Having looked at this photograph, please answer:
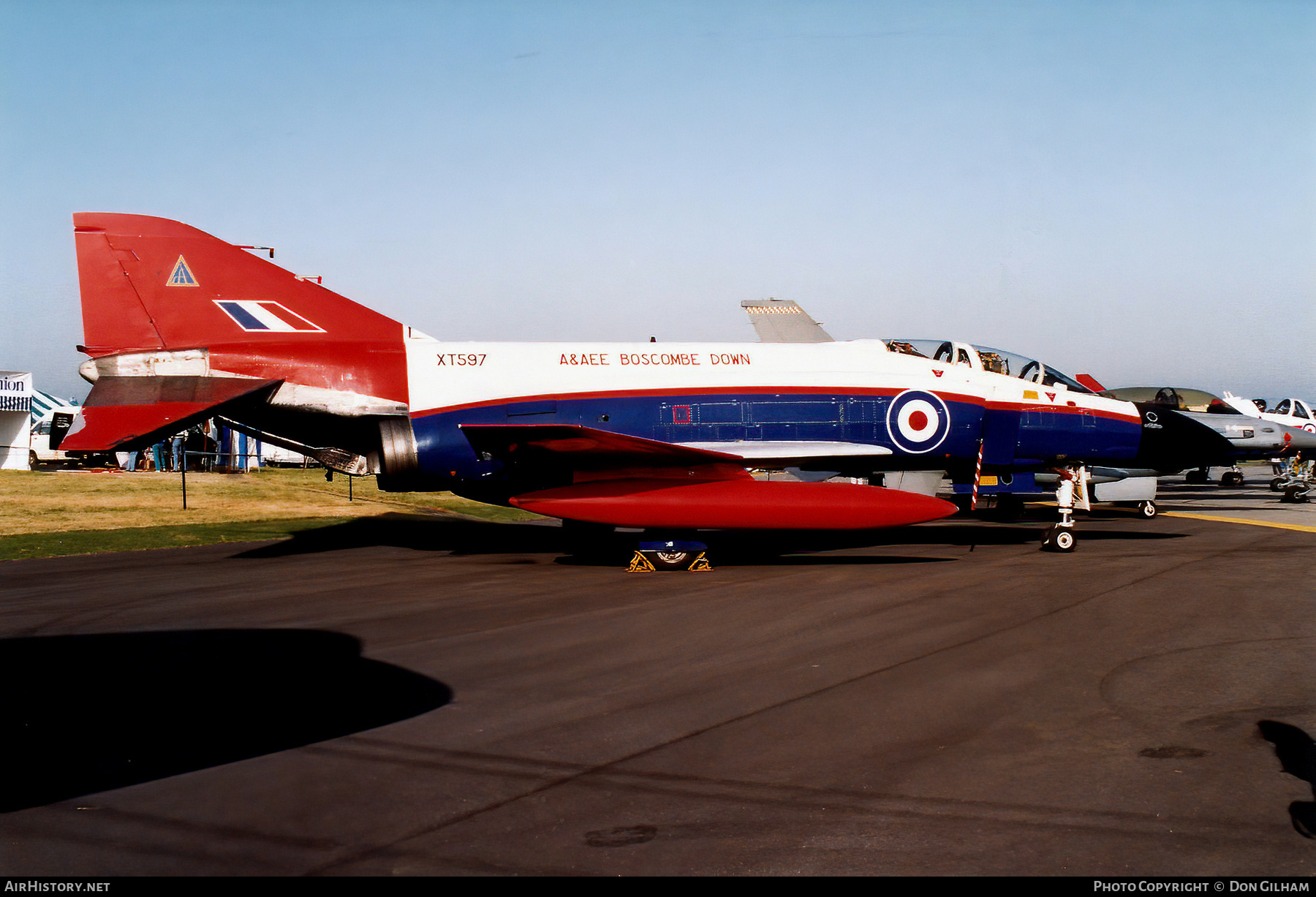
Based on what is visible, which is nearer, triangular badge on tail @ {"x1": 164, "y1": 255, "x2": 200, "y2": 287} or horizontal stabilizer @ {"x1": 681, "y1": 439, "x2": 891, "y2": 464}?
horizontal stabilizer @ {"x1": 681, "y1": 439, "x2": 891, "y2": 464}

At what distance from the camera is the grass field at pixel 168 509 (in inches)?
675

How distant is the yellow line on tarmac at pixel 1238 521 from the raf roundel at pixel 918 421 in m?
8.21

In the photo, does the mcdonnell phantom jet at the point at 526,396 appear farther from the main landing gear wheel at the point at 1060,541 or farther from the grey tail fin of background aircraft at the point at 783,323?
the grey tail fin of background aircraft at the point at 783,323

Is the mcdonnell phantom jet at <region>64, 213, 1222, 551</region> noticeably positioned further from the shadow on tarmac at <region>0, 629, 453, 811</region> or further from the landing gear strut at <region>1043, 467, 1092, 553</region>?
the shadow on tarmac at <region>0, 629, 453, 811</region>

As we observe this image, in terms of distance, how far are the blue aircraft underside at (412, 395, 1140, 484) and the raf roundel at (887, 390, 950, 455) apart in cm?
7

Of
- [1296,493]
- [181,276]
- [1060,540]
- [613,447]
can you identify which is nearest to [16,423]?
[181,276]

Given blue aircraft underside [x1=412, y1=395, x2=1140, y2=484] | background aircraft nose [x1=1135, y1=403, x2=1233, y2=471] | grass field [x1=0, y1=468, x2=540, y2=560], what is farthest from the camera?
grass field [x1=0, y1=468, x2=540, y2=560]

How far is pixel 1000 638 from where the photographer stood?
7891 mm

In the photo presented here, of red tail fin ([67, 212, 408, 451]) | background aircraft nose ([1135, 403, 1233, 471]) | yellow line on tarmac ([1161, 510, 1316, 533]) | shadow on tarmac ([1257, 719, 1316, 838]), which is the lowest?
yellow line on tarmac ([1161, 510, 1316, 533])

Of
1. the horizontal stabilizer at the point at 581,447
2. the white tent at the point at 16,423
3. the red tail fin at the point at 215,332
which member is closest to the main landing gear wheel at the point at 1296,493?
the horizontal stabilizer at the point at 581,447

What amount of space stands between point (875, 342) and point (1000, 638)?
8246mm

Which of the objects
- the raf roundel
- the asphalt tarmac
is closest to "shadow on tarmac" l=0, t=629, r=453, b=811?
the asphalt tarmac

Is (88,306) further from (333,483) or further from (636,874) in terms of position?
(333,483)

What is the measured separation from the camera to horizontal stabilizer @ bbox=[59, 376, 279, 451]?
11.9m
